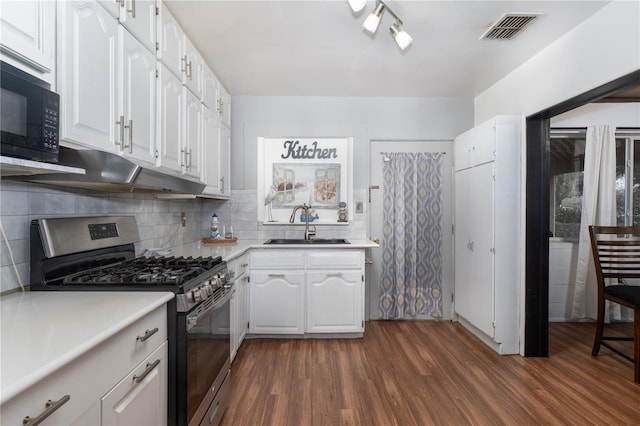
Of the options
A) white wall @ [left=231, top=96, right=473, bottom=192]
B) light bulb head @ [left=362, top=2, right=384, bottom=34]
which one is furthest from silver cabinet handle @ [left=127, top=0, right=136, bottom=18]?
white wall @ [left=231, top=96, right=473, bottom=192]

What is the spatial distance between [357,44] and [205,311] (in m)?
2.12

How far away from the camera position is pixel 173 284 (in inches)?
54.7

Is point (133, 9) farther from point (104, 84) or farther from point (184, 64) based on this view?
point (184, 64)

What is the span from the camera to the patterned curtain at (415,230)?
11.9ft

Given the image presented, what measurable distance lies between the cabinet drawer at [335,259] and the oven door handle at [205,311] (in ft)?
3.89

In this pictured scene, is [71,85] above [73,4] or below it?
below

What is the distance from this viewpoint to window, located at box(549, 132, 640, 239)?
3508 millimetres

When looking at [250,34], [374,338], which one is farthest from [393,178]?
[250,34]

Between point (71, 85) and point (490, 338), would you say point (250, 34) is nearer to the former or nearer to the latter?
point (71, 85)

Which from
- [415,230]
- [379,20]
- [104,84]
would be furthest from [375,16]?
[415,230]

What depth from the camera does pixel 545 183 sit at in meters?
2.71

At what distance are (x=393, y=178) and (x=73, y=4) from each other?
9.90 ft

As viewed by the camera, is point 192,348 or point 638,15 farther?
point 638,15

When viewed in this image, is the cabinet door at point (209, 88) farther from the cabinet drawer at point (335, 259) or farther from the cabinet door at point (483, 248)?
the cabinet door at point (483, 248)
